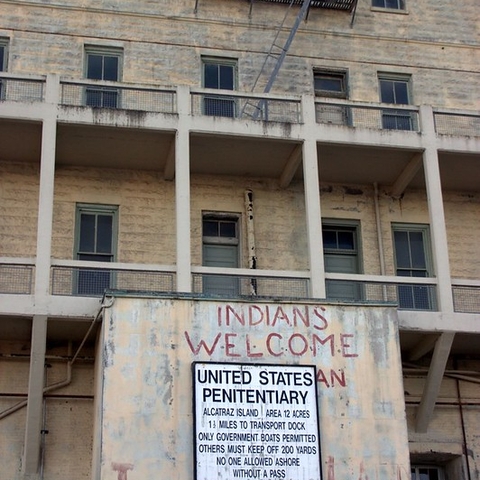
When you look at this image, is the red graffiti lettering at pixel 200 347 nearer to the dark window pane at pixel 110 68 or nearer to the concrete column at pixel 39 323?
the concrete column at pixel 39 323

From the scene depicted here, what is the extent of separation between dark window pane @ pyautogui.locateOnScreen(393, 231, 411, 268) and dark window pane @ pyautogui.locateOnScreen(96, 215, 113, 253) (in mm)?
6319

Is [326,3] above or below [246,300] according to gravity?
above

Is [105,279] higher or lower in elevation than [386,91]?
lower

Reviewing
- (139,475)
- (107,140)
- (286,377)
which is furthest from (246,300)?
(107,140)

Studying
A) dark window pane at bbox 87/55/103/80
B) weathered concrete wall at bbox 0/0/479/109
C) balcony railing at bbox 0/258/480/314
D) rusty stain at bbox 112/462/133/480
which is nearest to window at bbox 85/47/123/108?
dark window pane at bbox 87/55/103/80

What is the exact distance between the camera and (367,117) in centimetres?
2100

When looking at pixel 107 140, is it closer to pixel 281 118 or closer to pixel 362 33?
pixel 281 118

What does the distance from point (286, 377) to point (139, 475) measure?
121 inches

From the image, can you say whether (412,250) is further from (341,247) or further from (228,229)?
(228,229)

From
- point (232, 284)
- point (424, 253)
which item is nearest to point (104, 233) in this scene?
point (232, 284)

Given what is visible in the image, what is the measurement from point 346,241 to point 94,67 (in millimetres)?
6839

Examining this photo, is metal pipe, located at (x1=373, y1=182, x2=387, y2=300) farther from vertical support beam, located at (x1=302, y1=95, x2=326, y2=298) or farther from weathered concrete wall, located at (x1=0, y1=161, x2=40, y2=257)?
weathered concrete wall, located at (x1=0, y1=161, x2=40, y2=257)

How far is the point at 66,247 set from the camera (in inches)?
765

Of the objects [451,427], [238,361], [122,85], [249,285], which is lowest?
[451,427]
